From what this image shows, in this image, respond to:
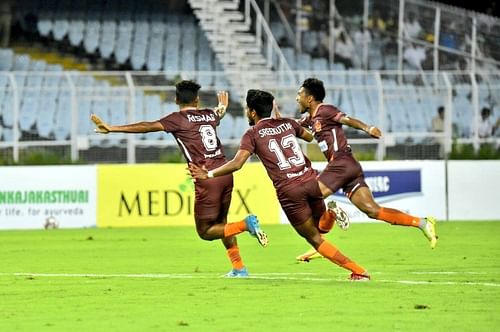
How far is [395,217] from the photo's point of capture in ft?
50.7

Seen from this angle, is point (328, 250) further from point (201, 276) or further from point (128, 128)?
point (128, 128)

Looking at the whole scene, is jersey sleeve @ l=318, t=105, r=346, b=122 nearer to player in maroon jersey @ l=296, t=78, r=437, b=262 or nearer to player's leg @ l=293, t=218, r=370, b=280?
player in maroon jersey @ l=296, t=78, r=437, b=262

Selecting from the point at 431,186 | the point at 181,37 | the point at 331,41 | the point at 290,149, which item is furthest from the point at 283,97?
the point at 290,149

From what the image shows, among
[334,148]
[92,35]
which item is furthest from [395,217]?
[92,35]

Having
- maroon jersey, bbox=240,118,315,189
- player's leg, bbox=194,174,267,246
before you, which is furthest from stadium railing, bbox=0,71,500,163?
maroon jersey, bbox=240,118,315,189

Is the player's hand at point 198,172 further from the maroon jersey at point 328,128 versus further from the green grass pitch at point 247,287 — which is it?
the maroon jersey at point 328,128

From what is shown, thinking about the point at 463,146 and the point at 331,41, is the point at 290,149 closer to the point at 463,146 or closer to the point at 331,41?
the point at 463,146

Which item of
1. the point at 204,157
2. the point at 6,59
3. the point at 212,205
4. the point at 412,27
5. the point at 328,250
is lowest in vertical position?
the point at 328,250

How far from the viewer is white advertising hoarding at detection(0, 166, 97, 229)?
2716 cm

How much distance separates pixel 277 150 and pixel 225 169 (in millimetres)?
684

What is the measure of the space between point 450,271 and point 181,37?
2470 cm

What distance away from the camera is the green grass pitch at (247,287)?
1073cm

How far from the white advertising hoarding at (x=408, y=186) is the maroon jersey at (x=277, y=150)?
13.5 m

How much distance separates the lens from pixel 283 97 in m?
30.6
